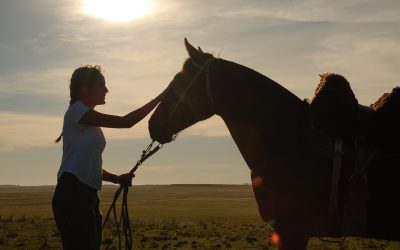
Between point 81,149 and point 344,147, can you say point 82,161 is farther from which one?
point 344,147

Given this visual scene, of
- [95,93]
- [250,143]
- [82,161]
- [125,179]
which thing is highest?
[95,93]

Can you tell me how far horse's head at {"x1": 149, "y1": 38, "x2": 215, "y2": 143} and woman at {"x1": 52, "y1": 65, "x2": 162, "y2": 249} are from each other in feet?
2.11

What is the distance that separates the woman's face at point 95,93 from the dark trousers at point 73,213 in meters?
0.82

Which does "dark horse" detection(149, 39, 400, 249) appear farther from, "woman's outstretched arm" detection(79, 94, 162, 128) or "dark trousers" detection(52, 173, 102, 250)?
"dark trousers" detection(52, 173, 102, 250)

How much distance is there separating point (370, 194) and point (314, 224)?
64cm

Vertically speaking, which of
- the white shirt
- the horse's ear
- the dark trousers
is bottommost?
the dark trousers

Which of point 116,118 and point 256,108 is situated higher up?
point 256,108

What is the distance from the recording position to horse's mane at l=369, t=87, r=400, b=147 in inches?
185

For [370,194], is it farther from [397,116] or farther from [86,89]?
[86,89]

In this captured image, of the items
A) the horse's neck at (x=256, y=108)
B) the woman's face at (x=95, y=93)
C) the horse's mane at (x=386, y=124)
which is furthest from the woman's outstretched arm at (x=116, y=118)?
the horse's mane at (x=386, y=124)

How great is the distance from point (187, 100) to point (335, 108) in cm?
166

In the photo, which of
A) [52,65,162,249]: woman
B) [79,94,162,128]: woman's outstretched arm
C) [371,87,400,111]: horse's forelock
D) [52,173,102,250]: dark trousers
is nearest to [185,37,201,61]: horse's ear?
[79,94,162,128]: woman's outstretched arm

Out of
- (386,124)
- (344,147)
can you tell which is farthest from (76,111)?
(386,124)

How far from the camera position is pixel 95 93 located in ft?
16.0
